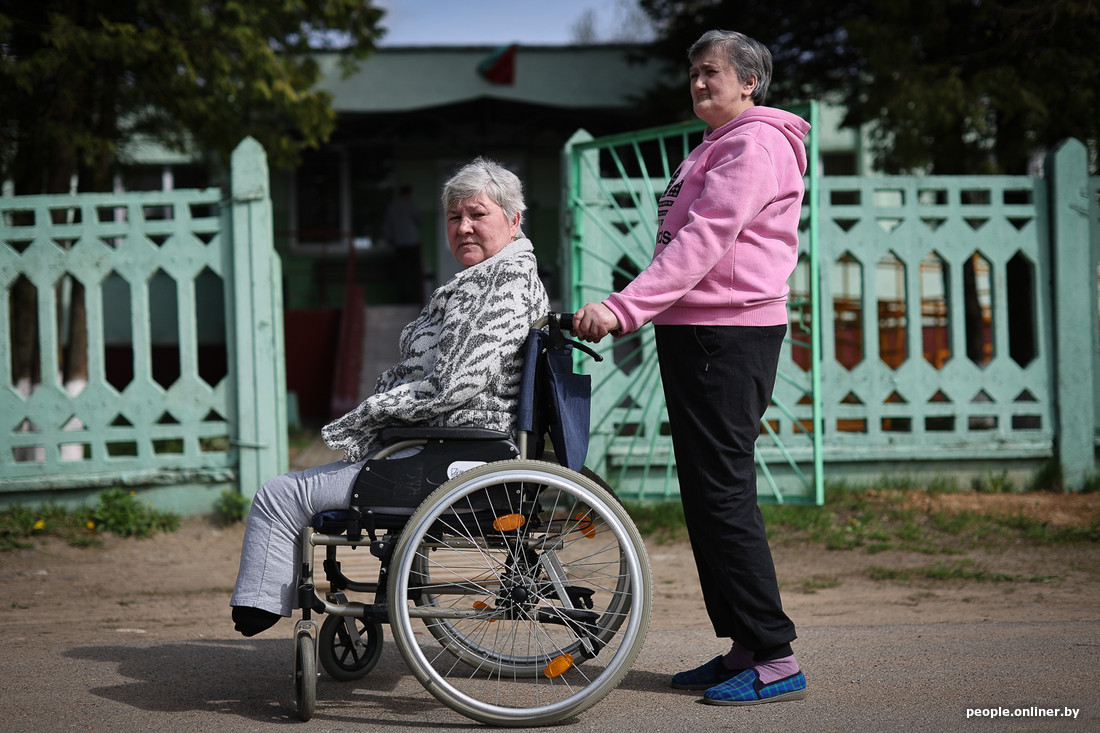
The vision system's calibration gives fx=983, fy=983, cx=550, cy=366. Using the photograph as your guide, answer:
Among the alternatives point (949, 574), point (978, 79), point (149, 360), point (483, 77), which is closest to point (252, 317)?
point (149, 360)

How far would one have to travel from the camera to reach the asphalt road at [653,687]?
2.86m

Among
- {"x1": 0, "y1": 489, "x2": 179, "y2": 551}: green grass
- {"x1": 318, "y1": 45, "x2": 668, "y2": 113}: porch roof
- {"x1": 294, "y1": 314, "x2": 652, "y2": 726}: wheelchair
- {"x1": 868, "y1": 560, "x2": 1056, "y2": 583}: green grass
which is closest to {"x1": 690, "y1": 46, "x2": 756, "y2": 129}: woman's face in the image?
{"x1": 294, "y1": 314, "x2": 652, "y2": 726}: wheelchair

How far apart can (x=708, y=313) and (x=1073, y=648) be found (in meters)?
1.83

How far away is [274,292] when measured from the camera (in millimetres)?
5969

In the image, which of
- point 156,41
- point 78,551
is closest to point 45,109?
point 156,41

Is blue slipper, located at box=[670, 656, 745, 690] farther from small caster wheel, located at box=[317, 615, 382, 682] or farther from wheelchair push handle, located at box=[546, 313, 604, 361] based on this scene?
wheelchair push handle, located at box=[546, 313, 604, 361]

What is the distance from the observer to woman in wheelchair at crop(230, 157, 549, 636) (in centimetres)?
287

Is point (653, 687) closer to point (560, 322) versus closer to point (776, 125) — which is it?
point (560, 322)

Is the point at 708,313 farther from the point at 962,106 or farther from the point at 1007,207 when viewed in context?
the point at 962,106

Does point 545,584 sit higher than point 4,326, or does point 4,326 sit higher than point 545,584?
point 4,326

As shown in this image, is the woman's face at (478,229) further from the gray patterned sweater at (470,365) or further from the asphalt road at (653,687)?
the asphalt road at (653,687)

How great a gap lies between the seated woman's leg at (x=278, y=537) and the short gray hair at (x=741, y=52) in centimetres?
165

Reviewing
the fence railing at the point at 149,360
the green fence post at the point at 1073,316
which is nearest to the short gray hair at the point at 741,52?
the fence railing at the point at 149,360

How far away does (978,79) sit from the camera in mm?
7785
